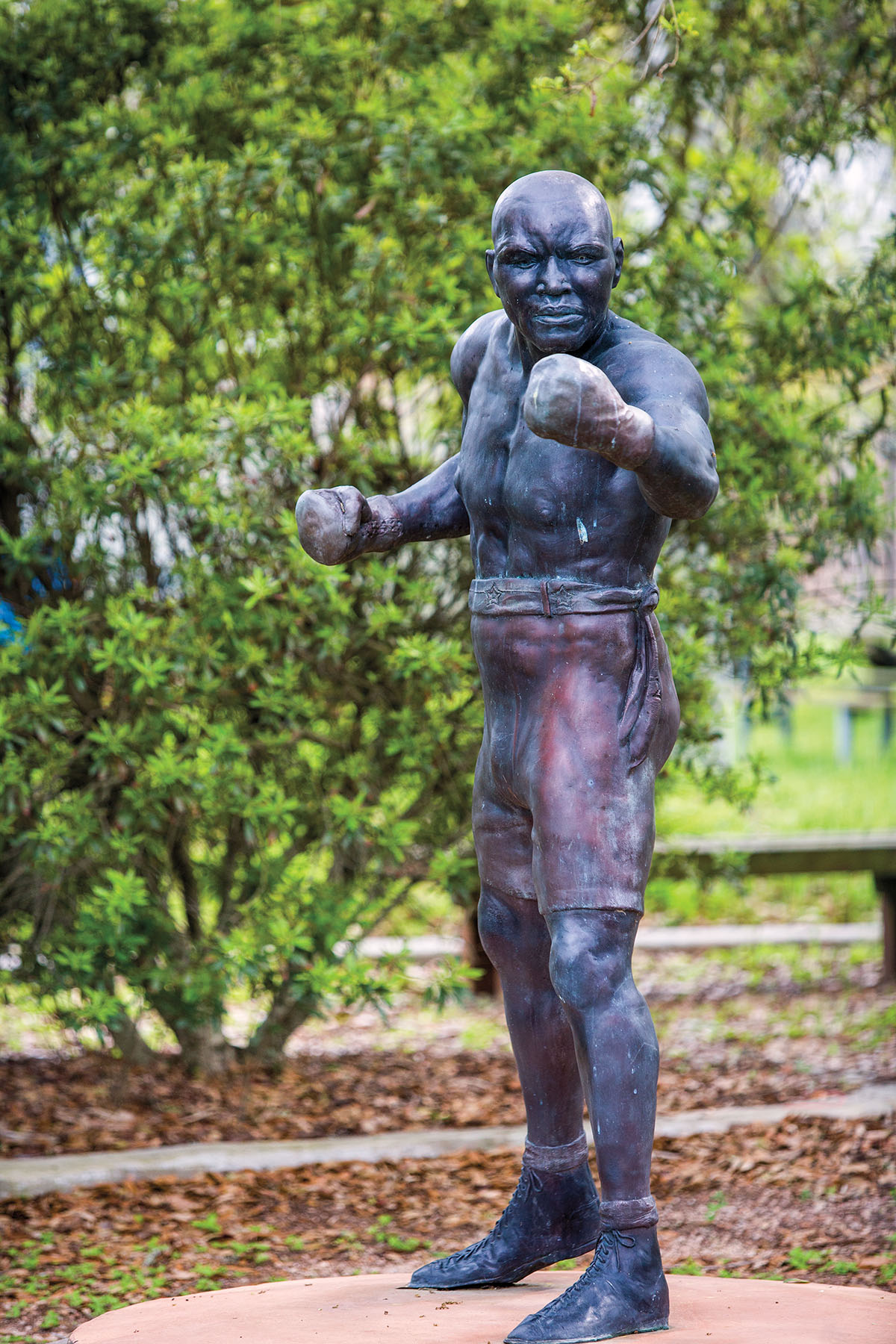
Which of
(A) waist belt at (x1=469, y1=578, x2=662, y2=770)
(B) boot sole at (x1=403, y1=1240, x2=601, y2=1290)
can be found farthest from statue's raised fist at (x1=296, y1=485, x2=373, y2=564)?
(B) boot sole at (x1=403, y1=1240, x2=601, y2=1290)

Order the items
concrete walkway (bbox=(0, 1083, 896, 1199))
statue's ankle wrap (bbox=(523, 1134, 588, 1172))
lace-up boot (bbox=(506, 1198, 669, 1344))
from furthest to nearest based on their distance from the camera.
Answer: concrete walkway (bbox=(0, 1083, 896, 1199)), statue's ankle wrap (bbox=(523, 1134, 588, 1172)), lace-up boot (bbox=(506, 1198, 669, 1344))

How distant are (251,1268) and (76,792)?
1.68 metres

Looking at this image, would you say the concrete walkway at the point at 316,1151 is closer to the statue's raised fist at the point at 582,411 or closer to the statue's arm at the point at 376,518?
the statue's arm at the point at 376,518

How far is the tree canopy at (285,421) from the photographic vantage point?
4.79 meters

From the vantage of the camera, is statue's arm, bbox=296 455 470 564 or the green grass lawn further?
the green grass lawn

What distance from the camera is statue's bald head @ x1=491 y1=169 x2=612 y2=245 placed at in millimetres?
2793

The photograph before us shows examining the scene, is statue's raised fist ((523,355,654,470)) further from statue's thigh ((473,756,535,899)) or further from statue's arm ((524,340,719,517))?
statue's thigh ((473,756,535,899))

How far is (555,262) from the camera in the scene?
9.16ft

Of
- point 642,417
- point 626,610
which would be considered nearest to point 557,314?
point 642,417

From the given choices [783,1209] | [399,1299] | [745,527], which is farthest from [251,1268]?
[745,527]

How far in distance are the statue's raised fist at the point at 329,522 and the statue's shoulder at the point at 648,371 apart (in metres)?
0.57

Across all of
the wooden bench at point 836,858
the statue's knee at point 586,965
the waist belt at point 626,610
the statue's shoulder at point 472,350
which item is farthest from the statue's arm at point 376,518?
the wooden bench at point 836,858

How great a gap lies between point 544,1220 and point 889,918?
15.7ft

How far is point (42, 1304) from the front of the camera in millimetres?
3846
